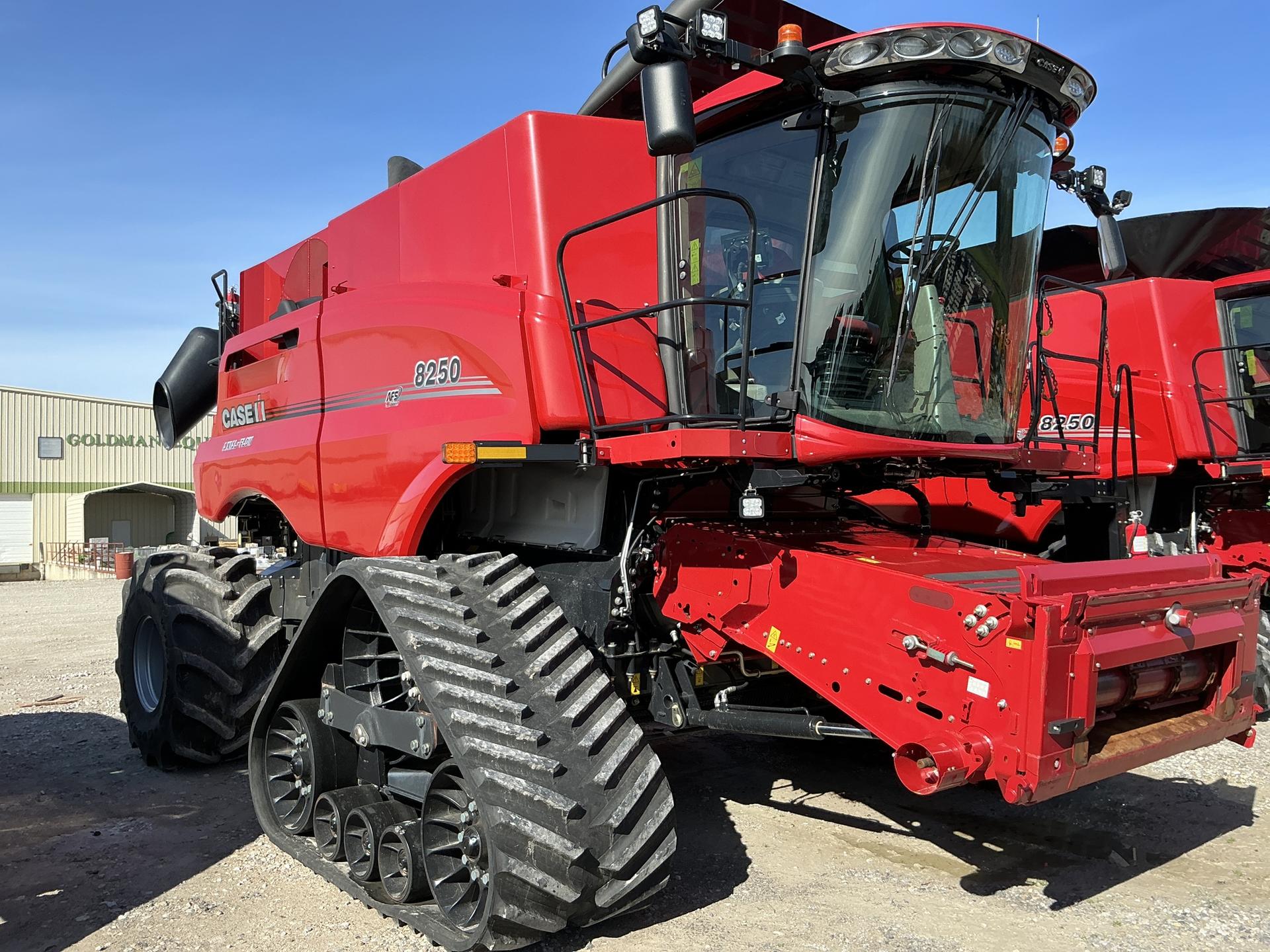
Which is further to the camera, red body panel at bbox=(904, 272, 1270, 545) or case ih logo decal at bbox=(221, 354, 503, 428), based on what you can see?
red body panel at bbox=(904, 272, 1270, 545)

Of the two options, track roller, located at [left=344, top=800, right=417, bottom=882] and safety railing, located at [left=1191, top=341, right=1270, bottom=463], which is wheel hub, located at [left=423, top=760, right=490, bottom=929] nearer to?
track roller, located at [left=344, top=800, right=417, bottom=882]

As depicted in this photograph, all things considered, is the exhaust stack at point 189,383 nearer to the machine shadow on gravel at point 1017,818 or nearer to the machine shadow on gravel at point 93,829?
the machine shadow on gravel at point 93,829

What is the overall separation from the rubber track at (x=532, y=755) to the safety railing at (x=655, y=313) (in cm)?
75

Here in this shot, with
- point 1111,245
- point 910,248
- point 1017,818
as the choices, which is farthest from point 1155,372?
point 910,248

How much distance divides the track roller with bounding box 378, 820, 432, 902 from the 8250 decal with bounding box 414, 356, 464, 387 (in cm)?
178

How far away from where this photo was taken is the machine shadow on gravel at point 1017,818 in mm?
4379

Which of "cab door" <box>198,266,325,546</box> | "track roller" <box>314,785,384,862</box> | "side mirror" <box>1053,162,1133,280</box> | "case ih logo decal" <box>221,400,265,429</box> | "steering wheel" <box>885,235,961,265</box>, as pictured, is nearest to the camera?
"steering wheel" <box>885,235,961,265</box>

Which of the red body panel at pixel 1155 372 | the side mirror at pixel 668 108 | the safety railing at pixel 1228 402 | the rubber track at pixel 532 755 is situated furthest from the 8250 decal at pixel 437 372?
the safety railing at pixel 1228 402

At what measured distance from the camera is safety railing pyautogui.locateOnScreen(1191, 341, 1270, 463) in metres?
7.51

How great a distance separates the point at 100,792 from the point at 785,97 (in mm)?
5102

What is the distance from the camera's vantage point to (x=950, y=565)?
383 cm

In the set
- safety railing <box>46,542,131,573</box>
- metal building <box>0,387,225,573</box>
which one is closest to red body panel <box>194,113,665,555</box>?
safety railing <box>46,542,131,573</box>

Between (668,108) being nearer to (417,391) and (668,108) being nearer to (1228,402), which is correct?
(417,391)

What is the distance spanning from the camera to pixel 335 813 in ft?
14.1
